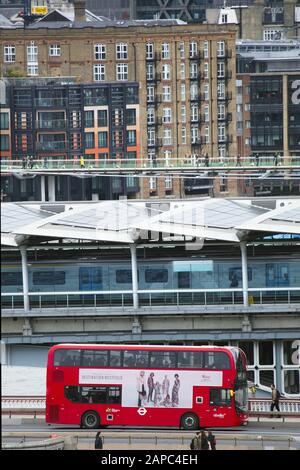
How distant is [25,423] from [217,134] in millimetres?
113108

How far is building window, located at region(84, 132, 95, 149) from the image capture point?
485ft

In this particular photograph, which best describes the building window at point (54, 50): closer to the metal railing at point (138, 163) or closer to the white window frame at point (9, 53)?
the white window frame at point (9, 53)

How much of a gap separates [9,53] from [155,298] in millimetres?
104710

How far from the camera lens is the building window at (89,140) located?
148m

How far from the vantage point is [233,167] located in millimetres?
125812

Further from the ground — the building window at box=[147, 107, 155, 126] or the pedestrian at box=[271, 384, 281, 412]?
the building window at box=[147, 107, 155, 126]

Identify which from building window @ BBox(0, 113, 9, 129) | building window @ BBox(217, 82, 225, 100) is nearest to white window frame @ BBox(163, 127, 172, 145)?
building window @ BBox(217, 82, 225, 100)

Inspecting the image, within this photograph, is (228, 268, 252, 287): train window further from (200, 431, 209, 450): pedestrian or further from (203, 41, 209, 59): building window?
(203, 41, 209, 59): building window

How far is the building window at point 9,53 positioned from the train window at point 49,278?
10330 centimetres

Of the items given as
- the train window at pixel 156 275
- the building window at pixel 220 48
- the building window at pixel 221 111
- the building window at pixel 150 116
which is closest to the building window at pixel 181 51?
the building window at pixel 220 48

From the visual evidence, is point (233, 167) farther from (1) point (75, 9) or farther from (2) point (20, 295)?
(2) point (20, 295)

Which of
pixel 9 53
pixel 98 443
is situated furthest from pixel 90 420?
pixel 9 53

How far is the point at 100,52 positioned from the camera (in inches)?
6225
